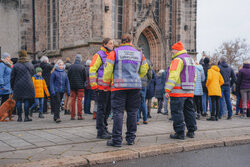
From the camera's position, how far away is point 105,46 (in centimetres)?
634

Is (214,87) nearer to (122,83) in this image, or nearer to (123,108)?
(123,108)

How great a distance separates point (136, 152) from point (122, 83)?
1243 millimetres

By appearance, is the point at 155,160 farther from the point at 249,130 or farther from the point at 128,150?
the point at 249,130

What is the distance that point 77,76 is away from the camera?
29.9ft

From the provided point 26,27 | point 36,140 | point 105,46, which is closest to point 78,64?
point 105,46

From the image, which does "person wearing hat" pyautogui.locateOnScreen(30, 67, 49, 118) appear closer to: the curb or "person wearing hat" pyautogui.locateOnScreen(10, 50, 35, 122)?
"person wearing hat" pyautogui.locateOnScreen(10, 50, 35, 122)

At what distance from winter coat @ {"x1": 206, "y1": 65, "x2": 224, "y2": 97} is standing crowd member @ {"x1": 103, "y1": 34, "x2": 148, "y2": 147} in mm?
4649

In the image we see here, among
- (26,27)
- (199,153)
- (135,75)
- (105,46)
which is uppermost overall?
(26,27)

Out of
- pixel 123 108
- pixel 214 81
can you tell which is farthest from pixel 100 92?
pixel 214 81

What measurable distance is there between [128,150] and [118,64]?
60.6 inches

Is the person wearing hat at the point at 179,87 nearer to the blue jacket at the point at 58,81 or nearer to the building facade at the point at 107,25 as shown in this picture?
the blue jacket at the point at 58,81

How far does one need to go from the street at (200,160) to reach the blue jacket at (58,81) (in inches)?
176

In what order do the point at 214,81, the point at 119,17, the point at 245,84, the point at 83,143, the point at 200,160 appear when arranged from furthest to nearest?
the point at 119,17 < the point at 245,84 < the point at 214,81 < the point at 83,143 < the point at 200,160

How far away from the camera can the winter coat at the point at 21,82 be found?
821 cm
